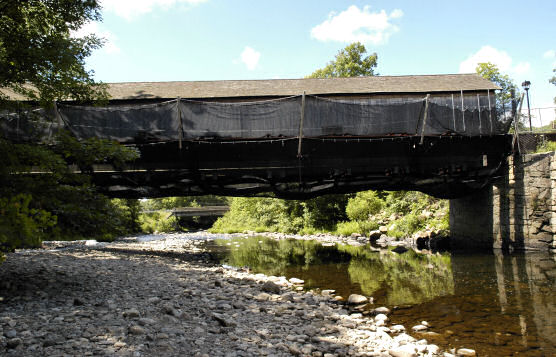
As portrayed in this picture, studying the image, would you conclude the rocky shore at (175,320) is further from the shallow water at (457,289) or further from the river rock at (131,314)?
the shallow water at (457,289)

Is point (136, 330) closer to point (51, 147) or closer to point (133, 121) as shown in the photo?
point (51, 147)

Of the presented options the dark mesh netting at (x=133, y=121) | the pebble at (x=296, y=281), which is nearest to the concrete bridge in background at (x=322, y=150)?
the dark mesh netting at (x=133, y=121)

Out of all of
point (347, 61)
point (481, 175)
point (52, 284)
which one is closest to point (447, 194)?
point (481, 175)

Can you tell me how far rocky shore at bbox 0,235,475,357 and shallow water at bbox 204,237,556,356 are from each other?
0.62 meters

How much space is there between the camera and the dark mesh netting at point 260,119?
1225 cm

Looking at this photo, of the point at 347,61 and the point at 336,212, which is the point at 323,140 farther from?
the point at 347,61

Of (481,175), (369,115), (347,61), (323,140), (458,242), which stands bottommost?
(458,242)

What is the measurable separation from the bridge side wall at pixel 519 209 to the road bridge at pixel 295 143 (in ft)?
2.60

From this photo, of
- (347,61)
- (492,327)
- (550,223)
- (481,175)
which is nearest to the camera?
(492,327)

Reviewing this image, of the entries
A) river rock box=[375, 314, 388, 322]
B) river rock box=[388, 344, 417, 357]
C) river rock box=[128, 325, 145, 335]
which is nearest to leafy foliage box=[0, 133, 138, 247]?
river rock box=[128, 325, 145, 335]

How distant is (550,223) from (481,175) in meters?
2.97

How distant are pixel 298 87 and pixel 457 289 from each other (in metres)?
12.0

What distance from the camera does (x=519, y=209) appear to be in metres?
13.5

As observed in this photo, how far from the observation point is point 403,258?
13.2 meters
